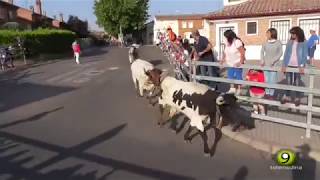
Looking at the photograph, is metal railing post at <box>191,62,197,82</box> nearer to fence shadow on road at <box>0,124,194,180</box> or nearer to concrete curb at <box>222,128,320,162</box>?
concrete curb at <box>222,128,320,162</box>

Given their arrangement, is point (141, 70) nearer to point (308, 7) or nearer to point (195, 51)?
point (195, 51)

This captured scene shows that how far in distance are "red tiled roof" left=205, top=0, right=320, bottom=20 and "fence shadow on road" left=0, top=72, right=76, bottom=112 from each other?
1381 cm

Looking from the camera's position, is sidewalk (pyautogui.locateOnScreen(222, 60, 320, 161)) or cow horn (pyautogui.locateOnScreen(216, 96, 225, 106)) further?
sidewalk (pyautogui.locateOnScreen(222, 60, 320, 161))

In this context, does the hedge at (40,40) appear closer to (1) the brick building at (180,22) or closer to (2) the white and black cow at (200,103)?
(2) the white and black cow at (200,103)

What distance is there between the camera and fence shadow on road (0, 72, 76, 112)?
A: 1401cm

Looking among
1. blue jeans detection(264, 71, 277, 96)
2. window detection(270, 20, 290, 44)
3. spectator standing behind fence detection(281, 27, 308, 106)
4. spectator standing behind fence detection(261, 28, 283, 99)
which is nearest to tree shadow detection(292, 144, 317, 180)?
blue jeans detection(264, 71, 277, 96)

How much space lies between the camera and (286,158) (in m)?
6.92

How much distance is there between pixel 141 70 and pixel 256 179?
570 centimetres

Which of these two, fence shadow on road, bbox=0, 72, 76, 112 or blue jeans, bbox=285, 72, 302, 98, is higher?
blue jeans, bbox=285, 72, 302, 98

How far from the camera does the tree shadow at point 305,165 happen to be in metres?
6.39

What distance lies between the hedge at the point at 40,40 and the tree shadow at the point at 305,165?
28808 millimetres

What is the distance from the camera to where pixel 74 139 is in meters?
8.99

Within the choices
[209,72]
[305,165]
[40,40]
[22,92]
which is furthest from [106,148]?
[40,40]

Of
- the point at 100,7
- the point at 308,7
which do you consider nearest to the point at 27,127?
the point at 308,7
